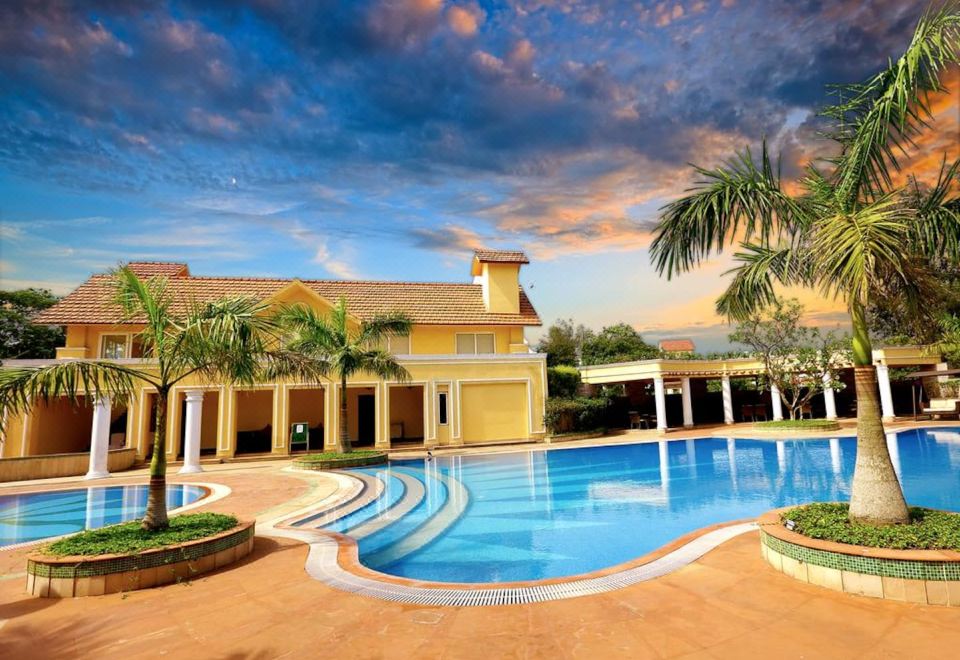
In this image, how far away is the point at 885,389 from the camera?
27.2 m

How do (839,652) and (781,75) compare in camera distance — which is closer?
(839,652)

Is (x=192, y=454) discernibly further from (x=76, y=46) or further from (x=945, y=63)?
(x=945, y=63)

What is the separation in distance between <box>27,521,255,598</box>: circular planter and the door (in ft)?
69.2

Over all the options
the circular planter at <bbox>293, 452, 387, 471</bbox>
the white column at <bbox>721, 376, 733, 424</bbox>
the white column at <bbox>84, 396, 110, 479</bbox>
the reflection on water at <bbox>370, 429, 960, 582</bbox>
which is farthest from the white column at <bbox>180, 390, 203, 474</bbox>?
the white column at <bbox>721, 376, 733, 424</bbox>

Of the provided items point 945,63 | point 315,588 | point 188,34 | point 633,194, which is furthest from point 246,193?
point 945,63

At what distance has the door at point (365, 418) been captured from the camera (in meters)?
27.0

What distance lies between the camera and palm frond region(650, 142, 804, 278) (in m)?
6.20

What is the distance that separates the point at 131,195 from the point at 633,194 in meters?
19.5

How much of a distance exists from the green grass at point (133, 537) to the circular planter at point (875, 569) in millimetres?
7095

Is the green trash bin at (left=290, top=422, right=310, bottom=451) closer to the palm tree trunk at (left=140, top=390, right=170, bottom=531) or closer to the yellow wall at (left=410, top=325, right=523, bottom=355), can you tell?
the yellow wall at (left=410, top=325, right=523, bottom=355)

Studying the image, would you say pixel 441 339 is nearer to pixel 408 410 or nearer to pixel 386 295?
pixel 386 295

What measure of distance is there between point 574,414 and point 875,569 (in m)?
21.4

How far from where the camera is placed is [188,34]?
1452 cm

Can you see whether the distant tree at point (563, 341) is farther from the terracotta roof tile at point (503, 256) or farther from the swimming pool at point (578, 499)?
the swimming pool at point (578, 499)
